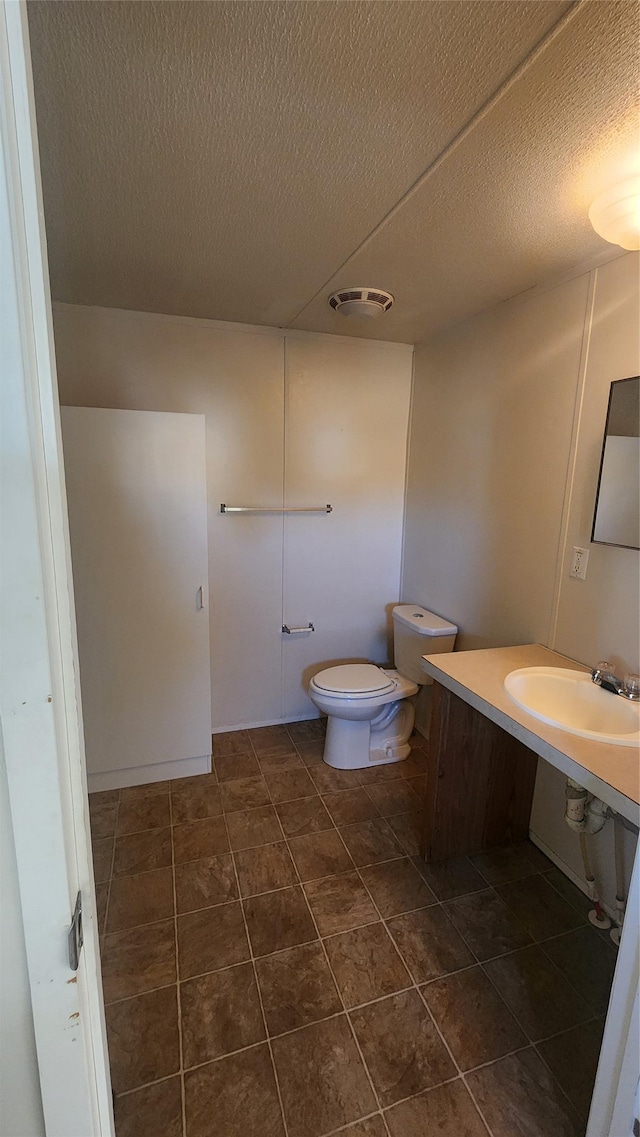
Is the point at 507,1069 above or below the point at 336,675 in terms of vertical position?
below

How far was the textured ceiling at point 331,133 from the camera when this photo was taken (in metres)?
A: 0.83

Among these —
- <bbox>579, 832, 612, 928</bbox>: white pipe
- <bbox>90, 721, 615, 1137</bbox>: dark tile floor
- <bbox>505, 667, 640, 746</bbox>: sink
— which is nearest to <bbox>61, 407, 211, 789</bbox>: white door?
<bbox>90, 721, 615, 1137</bbox>: dark tile floor

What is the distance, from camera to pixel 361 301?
6.47 feet

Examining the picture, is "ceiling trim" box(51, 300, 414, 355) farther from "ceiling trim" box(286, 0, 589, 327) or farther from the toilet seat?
the toilet seat

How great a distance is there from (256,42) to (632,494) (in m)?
1.45

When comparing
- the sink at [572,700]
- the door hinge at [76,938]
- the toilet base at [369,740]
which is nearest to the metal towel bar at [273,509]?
the toilet base at [369,740]

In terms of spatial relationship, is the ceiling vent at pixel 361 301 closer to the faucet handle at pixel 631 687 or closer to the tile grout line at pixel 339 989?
the faucet handle at pixel 631 687

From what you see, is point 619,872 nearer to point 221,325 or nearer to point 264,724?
point 264,724

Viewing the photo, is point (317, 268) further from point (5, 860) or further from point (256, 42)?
point (5, 860)

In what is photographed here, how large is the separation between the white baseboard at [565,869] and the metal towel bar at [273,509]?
182 cm

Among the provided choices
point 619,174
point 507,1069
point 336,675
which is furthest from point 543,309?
point 507,1069

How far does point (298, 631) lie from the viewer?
2729 mm

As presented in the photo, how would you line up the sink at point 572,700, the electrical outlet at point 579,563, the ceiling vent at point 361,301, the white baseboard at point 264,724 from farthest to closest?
the white baseboard at point 264,724 < the ceiling vent at point 361,301 < the electrical outlet at point 579,563 < the sink at point 572,700

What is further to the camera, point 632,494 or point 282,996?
point 632,494
